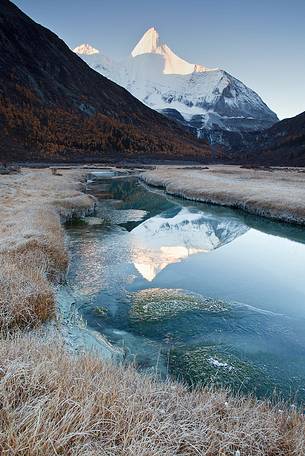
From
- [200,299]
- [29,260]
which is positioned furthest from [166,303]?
[29,260]

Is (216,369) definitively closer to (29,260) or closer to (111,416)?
(111,416)

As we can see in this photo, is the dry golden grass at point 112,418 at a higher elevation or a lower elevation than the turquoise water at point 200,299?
higher

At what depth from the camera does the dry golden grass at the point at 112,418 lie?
448 cm

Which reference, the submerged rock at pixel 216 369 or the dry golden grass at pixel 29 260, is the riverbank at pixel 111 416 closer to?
the submerged rock at pixel 216 369

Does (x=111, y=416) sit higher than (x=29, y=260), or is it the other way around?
(x=111, y=416)

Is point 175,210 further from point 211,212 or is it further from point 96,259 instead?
point 96,259

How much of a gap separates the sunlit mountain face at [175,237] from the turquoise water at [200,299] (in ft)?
0.26

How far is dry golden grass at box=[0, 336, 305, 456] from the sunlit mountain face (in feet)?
40.0

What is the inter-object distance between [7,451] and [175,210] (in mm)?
38362

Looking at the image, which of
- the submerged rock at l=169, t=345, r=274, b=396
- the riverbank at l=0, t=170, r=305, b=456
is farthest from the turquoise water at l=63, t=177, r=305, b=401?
the riverbank at l=0, t=170, r=305, b=456

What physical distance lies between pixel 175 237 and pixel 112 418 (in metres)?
23.7

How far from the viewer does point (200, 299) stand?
634 inches

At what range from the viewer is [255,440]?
5531 mm

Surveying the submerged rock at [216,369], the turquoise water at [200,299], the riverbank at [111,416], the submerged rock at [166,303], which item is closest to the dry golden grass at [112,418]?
the riverbank at [111,416]
